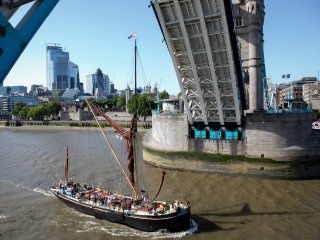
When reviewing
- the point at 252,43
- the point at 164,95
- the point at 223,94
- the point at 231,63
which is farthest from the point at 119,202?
the point at 164,95

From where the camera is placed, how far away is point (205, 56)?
97.9ft

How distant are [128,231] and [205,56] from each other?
16245mm

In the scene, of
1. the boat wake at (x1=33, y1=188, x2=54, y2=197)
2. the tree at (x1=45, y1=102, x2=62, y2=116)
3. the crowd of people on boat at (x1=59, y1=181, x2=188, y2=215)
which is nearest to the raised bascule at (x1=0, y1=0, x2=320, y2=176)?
the crowd of people on boat at (x1=59, y1=181, x2=188, y2=215)

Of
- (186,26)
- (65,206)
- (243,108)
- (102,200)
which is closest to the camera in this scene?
(102,200)

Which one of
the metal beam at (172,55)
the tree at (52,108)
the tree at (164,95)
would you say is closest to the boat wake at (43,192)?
the metal beam at (172,55)

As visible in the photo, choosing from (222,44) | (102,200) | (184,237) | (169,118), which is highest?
(222,44)

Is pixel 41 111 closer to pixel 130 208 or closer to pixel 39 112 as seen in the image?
pixel 39 112

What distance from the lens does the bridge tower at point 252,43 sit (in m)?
37.8

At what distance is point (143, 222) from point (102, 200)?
11.7ft

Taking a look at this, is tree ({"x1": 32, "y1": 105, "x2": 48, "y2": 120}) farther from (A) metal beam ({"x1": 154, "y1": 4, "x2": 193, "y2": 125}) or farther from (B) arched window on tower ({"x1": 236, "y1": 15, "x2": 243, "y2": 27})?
(B) arched window on tower ({"x1": 236, "y1": 15, "x2": 243, "y2": 27})

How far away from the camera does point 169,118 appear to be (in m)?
37.8

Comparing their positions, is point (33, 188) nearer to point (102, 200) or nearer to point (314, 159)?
point (102, 200)

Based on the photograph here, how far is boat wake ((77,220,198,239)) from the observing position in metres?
19.8

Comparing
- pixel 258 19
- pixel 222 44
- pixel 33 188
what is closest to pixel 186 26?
pixel 222 44
